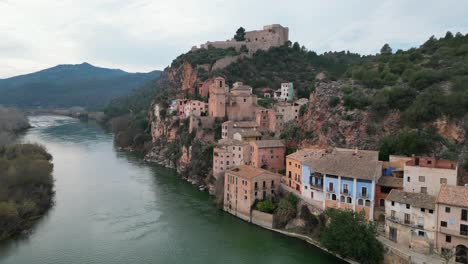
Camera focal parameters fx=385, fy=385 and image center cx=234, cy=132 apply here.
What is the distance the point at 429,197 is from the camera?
57.0ft

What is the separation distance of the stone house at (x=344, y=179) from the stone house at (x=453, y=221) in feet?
11.6

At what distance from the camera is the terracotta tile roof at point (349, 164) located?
1973 cm

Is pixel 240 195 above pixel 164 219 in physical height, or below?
above

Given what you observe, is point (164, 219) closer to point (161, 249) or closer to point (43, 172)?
point (161, 249)

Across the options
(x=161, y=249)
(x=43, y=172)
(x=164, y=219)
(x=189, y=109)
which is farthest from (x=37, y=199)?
(x=189, y=109)

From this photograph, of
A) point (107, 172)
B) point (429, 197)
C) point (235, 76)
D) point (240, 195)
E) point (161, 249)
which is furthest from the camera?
point (235, 76)


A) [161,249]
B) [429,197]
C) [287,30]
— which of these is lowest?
[161,249]

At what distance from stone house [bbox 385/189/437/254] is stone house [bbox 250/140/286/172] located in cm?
1155

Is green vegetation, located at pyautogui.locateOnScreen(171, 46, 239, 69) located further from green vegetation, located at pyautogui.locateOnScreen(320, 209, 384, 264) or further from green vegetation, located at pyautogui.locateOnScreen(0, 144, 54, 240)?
green vegetation, located at pyautogui.locateOnScreen(320, 209, 384, 264)

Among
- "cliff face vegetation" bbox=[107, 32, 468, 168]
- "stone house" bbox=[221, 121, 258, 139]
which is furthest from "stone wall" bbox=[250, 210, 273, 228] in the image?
"stone house" bbox=[221, 121, 258, 139]

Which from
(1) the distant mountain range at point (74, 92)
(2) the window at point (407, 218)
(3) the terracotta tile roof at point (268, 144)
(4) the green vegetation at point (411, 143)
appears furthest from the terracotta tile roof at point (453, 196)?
(1) the distant mountain range at point (74, 92)

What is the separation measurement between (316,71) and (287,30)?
11.1 meters

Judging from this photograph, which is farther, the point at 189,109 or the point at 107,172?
the point at 189,109

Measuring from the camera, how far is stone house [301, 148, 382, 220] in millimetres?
19609
